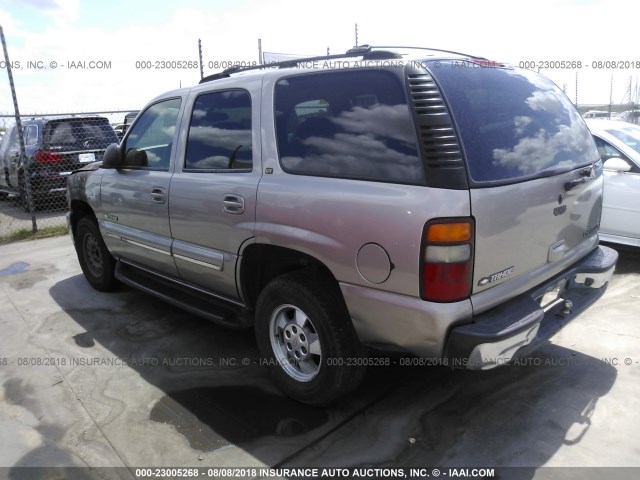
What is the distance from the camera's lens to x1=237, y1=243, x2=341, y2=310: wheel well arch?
9.59ft

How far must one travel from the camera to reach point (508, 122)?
269cm

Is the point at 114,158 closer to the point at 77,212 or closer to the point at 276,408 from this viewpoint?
the point at 77,212

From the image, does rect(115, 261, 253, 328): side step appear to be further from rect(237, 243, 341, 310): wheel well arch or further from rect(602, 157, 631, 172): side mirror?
rect(602, 157, 631, 172): side mirror

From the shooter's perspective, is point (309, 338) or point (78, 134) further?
point (78, 134)

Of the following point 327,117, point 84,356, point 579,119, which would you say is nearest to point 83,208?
point 84,356

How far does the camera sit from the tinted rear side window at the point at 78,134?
9516mm

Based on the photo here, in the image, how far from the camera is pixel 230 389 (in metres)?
3.40

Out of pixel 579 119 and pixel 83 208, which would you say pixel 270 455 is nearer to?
pixel 579 119

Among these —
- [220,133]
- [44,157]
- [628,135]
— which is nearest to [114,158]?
[220,133]

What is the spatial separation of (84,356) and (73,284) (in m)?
2.03

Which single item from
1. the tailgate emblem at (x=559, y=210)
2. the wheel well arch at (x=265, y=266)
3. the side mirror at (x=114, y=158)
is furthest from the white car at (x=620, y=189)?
the side mirror at (x=114, y=158)

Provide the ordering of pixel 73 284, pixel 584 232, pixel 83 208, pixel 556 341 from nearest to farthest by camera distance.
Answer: pixel 584 232, pixel 556 341, pixel 83 208, pixel 73 284

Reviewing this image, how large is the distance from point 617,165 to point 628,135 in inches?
39.3

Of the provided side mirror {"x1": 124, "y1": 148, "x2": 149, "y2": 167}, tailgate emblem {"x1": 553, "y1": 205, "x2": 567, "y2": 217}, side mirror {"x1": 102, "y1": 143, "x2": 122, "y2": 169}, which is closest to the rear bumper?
tailgate emblem {"x1": 553, "y1": 205, "x2": 567, "y2": 217}
